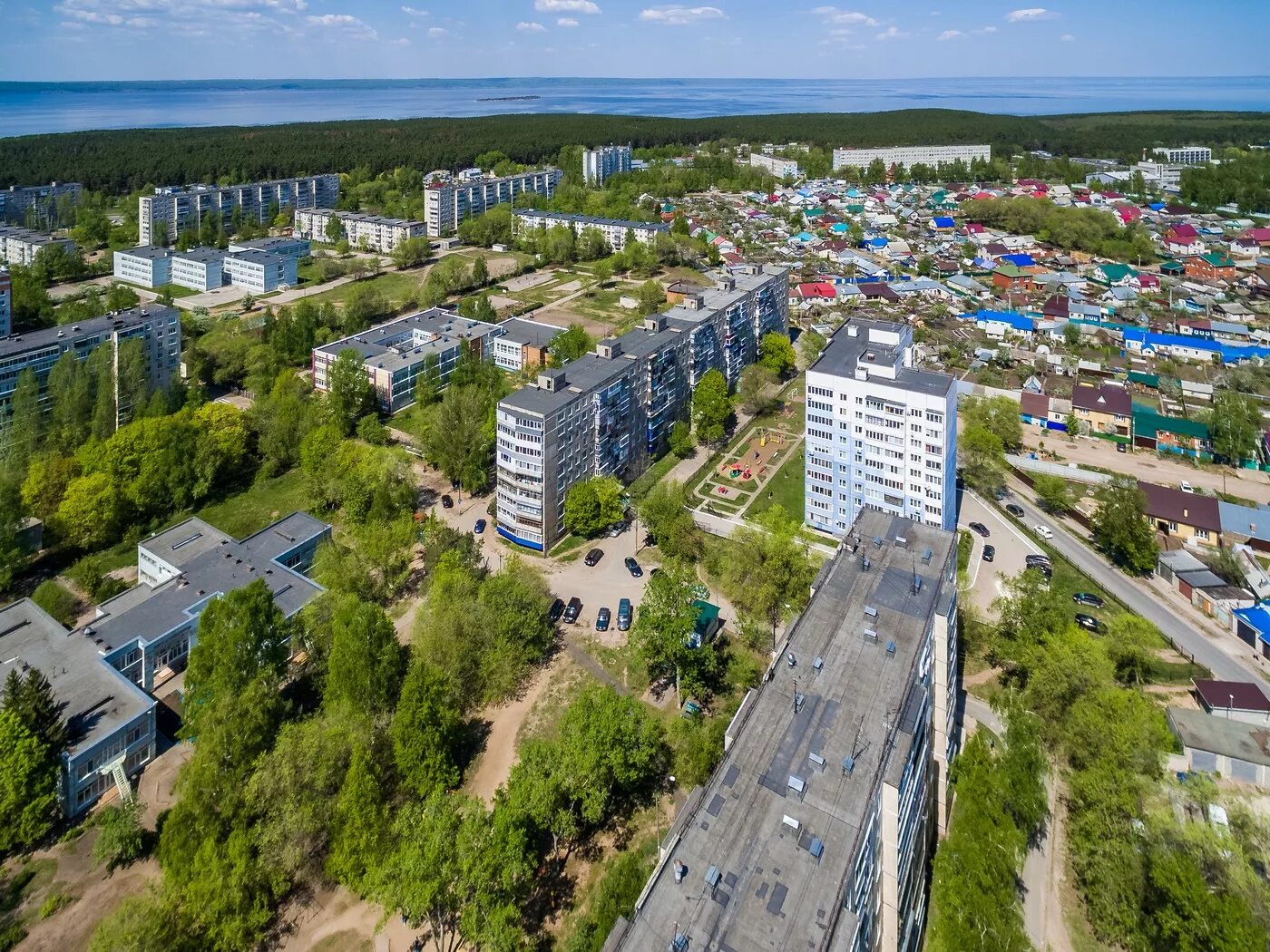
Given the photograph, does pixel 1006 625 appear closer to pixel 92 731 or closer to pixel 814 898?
pixel 814 898

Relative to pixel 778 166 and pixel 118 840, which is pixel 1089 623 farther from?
pixel 778 166

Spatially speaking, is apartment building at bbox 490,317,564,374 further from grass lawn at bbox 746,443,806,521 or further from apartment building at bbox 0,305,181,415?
apartment building at bbox 0,305,181,415

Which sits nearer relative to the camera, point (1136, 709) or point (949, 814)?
point (949, 814)

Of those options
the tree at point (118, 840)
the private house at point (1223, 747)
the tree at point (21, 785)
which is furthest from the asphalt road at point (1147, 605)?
the tree at point (21, 785)

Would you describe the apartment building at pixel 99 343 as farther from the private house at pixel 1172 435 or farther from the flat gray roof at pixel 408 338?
the private house at pixel 1172 435

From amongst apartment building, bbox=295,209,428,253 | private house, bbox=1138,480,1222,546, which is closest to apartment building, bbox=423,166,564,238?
apartment building, bbox=295,209,428,253

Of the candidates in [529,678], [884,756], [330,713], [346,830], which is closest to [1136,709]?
[884,756]
